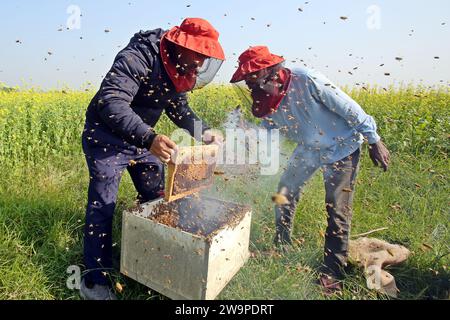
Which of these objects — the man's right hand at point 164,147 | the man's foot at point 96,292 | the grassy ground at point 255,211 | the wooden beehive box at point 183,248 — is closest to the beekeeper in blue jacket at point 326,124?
the grassy ground at point 255,211

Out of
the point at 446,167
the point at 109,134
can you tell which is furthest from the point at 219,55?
the point at 446,167

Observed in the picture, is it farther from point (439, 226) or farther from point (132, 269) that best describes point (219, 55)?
point (439, 226)

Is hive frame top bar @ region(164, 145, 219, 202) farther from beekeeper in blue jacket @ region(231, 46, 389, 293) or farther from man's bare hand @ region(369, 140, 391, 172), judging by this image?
man's bare hand @ region(369, 140, 391, 172)

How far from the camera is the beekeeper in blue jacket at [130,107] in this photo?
2.29 meters

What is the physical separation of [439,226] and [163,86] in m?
3.24

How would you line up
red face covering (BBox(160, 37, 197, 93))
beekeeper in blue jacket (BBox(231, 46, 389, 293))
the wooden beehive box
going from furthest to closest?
beekeeper in blue jacket (BBox(231, 46, 389, 293)), red face covering (BBox(160, 37, 197, 93)), the wooden beehive box

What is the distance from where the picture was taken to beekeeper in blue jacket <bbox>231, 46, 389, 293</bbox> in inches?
110

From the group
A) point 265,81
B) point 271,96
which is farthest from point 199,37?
point 271,96

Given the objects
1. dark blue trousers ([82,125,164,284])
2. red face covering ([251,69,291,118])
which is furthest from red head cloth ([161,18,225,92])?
dark blue trousers ([82,125,164,284])

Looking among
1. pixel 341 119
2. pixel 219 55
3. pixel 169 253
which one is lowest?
pixel 169 253

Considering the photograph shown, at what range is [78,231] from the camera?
11.1 ft

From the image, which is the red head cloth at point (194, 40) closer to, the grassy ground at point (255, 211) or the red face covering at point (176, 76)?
the red face covering at point (176, 76)

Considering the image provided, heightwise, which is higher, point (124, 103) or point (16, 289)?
point (124, 103)

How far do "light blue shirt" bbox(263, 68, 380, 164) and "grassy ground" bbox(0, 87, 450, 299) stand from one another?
1017mm
